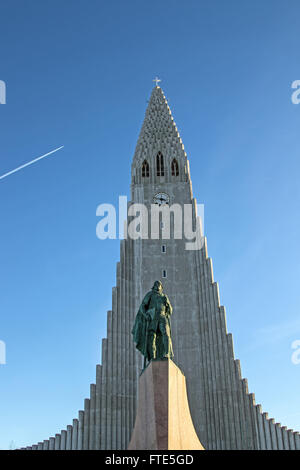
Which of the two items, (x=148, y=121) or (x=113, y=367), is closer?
(x=113, y=367)

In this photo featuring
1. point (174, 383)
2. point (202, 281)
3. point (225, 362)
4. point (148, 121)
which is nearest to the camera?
point (174, 383)

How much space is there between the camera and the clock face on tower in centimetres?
3666

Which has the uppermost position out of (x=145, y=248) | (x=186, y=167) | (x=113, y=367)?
(x=186, y=167)

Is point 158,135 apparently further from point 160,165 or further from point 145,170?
point 145,170

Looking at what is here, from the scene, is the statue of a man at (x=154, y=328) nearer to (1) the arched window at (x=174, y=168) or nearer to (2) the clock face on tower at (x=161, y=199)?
(2) the clock face on tower at (x=161, y=199)

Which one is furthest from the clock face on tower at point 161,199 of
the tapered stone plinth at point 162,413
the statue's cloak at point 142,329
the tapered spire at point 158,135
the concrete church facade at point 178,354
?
the tapered stone plinth at point 162,413

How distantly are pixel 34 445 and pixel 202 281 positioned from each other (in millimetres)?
14287

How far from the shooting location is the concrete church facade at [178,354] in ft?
90.2

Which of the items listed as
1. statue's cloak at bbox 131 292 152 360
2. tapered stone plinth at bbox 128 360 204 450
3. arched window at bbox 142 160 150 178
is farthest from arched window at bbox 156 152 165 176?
tapered stone plinth at bbox 128 360 204 450

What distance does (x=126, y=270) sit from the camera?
3347 cm

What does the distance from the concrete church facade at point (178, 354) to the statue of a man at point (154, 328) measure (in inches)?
542

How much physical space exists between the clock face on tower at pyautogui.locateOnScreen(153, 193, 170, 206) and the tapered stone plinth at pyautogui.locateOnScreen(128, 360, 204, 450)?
872 inches
